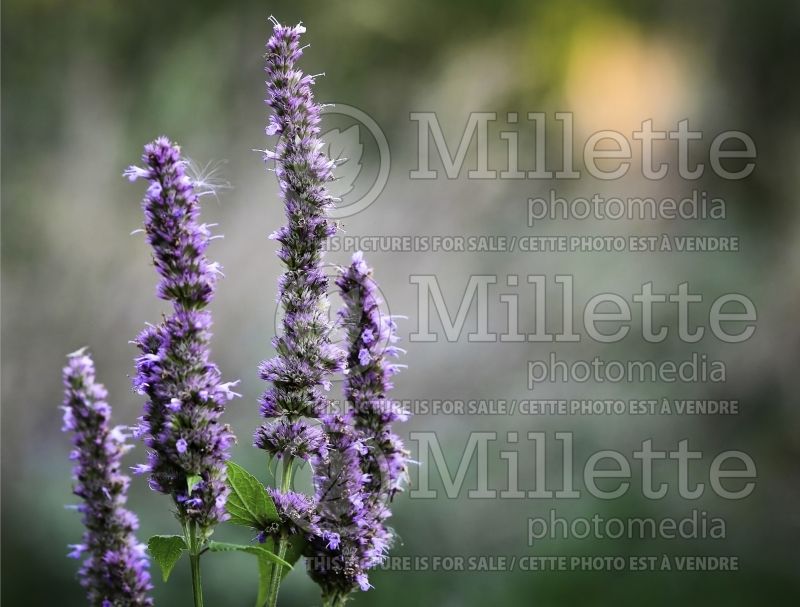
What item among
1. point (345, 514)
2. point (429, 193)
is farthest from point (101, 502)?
point (429, 193)

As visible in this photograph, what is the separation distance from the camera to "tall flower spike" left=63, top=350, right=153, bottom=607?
796 millimetres

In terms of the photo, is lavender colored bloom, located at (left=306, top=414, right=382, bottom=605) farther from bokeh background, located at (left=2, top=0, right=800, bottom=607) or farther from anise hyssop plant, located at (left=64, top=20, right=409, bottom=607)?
bokeh background, located at (left=2, top=0, right=800, bottom=607)

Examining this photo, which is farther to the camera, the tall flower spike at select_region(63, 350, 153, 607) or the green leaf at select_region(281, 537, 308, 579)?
the green leaf at select_region(281, 537, 308, 579)

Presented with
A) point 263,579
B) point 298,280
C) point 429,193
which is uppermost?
point 429,193

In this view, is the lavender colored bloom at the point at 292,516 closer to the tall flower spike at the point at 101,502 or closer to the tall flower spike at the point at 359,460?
the tall flower spike at the point at 359,460

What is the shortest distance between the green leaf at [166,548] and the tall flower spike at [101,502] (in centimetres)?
11

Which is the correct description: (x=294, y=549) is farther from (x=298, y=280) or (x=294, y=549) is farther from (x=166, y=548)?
(x=298, y=280)

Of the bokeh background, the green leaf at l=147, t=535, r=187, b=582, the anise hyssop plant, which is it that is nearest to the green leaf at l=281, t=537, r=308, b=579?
the anise hyssop plant

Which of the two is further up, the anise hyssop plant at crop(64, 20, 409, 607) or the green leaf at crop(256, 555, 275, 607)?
the anise hyssop plant at crop(64, 20, 409, 607)

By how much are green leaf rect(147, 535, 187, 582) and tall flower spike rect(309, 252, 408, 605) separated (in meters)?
0.14

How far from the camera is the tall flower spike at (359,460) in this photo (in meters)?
0.94

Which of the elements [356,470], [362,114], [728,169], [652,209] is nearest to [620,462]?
[652,209]

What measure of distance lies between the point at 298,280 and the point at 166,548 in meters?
0.31

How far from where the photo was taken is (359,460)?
0.96 metres
